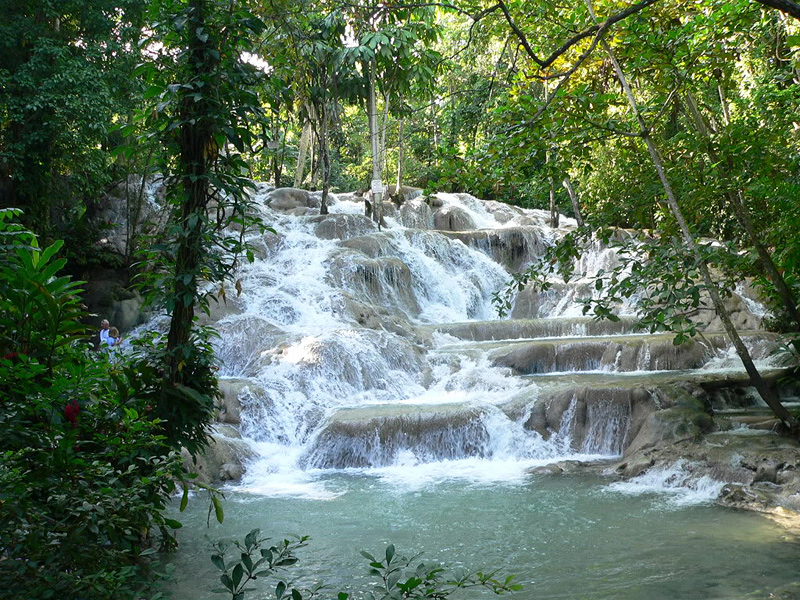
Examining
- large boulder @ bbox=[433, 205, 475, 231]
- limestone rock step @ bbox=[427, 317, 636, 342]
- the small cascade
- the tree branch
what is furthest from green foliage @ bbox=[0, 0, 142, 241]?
the tree branch

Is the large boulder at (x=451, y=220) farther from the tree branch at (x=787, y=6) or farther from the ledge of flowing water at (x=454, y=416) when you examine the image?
the tree branch at (x=787, y=6)

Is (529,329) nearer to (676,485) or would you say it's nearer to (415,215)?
(676,485)

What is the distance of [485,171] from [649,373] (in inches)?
284

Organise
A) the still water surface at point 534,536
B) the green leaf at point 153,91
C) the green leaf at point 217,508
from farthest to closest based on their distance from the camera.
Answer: the still water surface at point 534,536 → the green leaf at point 153,91 → the green leaf at point 217,508

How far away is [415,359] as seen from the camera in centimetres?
1293

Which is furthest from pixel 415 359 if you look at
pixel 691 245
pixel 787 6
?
pixel 787 6

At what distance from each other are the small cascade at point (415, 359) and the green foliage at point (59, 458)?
2089 millimetres

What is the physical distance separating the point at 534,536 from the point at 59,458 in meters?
4.54

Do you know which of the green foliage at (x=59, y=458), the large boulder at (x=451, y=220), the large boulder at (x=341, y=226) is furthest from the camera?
the large boulder at (x=451, y=220)

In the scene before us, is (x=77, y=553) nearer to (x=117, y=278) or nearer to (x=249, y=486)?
(x=249, y=486)

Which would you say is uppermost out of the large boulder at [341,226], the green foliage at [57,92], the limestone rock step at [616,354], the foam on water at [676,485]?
the green foliage at [57,92]

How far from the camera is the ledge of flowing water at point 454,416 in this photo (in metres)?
5.90

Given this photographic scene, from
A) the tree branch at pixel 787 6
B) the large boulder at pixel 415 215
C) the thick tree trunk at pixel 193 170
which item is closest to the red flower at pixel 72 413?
the thick tree trunk at pixel 193 170

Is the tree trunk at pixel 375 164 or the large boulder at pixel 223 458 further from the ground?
the tree trunk at pixel 375 164
